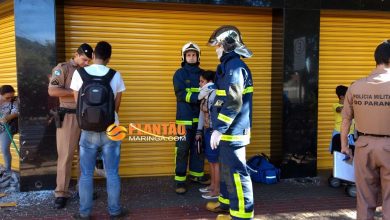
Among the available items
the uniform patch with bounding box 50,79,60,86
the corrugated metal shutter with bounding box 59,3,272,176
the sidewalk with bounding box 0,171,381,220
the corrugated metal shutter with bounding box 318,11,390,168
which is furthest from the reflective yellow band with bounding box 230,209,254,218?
the corrugated metal shutter with bounding box 318,11,390,168

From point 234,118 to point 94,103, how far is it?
158 cm

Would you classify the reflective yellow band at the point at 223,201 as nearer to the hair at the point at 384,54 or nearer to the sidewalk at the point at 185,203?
the sidewalk at the point at 185,203

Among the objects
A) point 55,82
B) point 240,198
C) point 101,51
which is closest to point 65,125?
point 55,82

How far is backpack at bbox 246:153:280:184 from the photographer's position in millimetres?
6305

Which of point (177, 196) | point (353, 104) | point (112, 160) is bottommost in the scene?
point (177, 196)

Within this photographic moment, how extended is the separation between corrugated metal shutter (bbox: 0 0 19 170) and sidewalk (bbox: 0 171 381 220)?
1.96 meters

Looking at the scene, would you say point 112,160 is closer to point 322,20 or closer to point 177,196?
point 177,196

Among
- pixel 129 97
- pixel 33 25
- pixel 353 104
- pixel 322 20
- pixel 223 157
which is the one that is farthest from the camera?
pixel 322 20

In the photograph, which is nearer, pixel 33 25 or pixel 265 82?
pixel 33 25

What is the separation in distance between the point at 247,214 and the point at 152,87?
120 inches

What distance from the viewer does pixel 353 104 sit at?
413 cm

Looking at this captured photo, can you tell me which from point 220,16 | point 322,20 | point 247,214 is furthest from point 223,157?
point 322,20

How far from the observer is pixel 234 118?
4.24 meters

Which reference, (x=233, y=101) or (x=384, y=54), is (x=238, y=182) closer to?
(x=233, y=101)
